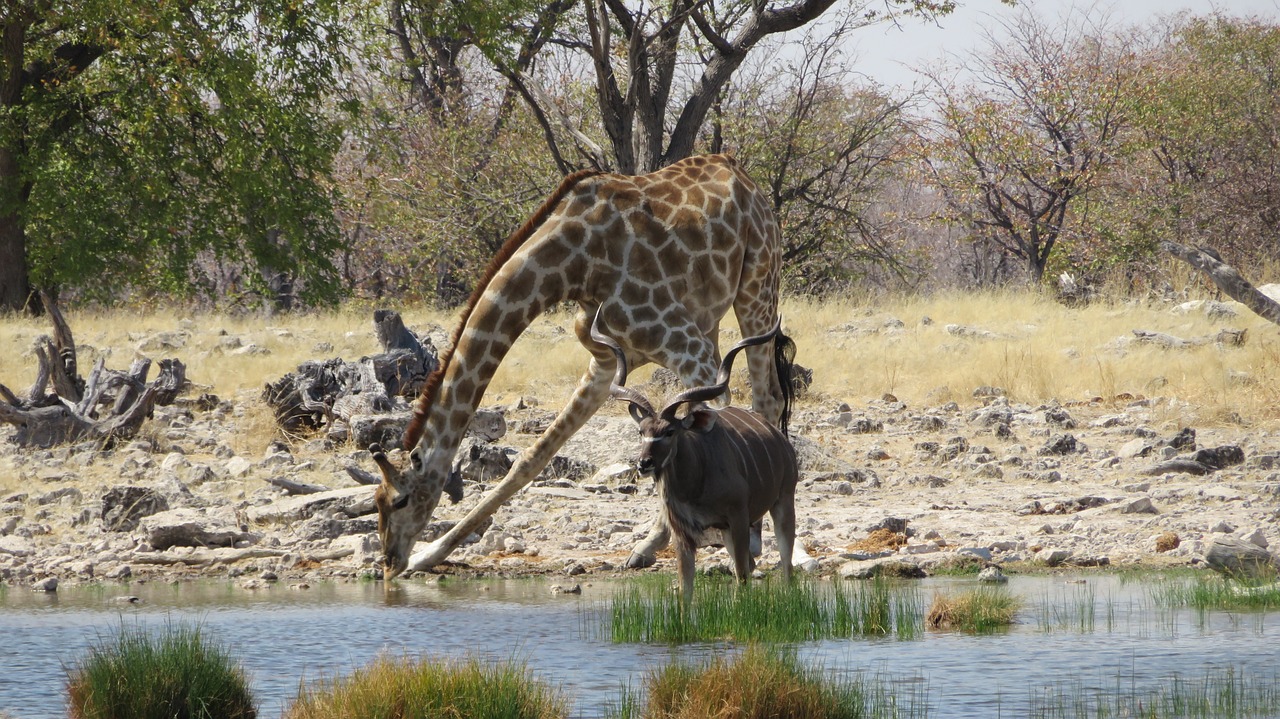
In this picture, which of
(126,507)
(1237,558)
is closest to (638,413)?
(1237,558)

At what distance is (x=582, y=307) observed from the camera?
1016 centimetres

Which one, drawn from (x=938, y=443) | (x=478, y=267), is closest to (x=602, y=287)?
(x=938, y=443)

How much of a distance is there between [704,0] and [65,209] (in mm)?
10701

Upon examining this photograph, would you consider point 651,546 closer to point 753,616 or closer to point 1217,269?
point 753,616

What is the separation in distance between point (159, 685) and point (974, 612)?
419 cm

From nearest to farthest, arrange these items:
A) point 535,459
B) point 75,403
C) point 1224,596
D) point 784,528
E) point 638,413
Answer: point 638,413
point 1224,596
point 784,528
point 535,459
point 75,403

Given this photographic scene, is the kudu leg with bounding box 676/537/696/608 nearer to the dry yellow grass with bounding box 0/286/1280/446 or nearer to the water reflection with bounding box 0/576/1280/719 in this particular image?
the water reflection with bounding box 0/576/1280/719

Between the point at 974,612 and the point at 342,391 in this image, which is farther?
the point at 342,391

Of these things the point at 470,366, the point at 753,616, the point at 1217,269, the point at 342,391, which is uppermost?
the point at 1217,269

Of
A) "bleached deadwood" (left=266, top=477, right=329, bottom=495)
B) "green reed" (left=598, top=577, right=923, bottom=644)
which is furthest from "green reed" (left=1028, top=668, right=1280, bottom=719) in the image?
"bleached deadwood" (left=266, top=477, right=329, bottom=495)

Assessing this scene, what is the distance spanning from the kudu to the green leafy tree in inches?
583

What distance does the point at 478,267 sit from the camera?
28.3 m

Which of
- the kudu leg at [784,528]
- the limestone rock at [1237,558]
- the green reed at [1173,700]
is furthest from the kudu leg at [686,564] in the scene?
the limestone rock at [1237,558]

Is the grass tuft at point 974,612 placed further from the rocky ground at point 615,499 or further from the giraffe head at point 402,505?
the giraffe head at point 402,505
